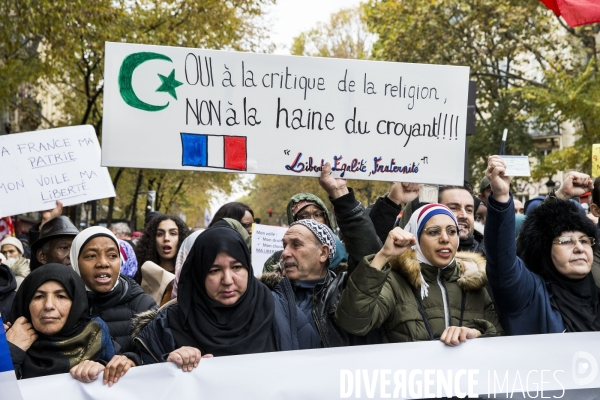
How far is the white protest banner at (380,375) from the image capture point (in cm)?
342

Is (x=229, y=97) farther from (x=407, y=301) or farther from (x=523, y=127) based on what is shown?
(x=523, y=127)

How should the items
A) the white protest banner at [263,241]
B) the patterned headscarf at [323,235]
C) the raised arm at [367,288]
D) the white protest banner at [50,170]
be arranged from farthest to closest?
1. the white protest banner at [263,241]
2. the white protest banner at [50,170]
3. the patterned headscarf at [323,235]
4. the raised arm at [367,288]

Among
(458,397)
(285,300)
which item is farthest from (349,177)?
(458,397)

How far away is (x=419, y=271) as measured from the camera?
380cm

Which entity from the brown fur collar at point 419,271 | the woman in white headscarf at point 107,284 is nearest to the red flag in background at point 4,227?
the woman in white headscarf at point 107,284

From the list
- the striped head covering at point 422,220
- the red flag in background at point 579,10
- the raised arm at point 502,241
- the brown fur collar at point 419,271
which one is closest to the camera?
the raised arm at point 502,241

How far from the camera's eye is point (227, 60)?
4.07m

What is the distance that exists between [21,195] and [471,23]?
707 inches

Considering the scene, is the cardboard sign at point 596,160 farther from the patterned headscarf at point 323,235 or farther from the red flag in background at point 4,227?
the red flag in background at point 4,227

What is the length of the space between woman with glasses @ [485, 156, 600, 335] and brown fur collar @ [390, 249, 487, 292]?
0.36ft

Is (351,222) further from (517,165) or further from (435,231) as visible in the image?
(517,165)

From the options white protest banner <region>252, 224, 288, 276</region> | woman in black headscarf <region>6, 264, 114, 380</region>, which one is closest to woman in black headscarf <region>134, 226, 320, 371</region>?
woman in black headscarf <region>6, 264, 114, 380</region>

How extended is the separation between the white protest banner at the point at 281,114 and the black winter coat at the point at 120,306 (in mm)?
943

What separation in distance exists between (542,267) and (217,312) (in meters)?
1.51
